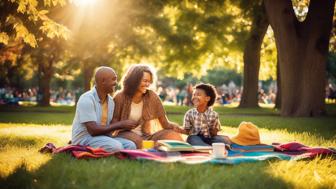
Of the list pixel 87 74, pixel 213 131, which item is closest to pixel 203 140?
pixel 213 131

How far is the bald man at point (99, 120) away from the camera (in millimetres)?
6508

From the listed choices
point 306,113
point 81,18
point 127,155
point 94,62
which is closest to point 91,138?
point 127,155

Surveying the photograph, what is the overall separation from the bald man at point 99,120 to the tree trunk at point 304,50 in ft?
38.3

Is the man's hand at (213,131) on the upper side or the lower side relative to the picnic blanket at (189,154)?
upper

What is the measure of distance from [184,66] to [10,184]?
26.9 m

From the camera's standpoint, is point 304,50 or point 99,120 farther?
point 304,50

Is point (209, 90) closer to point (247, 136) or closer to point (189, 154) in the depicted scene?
point (247, 136)

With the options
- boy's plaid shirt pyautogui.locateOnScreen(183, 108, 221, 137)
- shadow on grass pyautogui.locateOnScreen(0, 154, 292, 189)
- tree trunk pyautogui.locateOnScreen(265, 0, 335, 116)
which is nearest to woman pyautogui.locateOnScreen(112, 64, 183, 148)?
boy's plaid shirt pyautogui.locateOnScreen(183, 108, 221, 137)

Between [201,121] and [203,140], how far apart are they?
34 centimetres

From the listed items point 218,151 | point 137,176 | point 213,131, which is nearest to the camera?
point 137,176

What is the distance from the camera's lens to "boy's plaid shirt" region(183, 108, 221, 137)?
7.80m

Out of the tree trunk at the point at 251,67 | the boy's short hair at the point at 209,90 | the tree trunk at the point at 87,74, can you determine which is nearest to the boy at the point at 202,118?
the boy's short hair at the point at 209,90

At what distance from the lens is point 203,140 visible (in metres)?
7.73

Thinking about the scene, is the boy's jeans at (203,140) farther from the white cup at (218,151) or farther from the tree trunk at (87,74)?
the tree trunk at (87,74)
